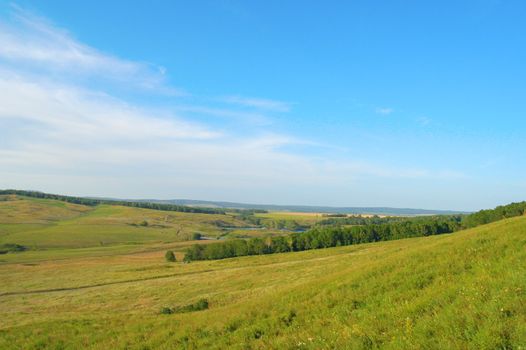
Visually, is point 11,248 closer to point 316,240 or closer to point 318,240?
point 316,240

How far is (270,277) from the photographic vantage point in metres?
40.1

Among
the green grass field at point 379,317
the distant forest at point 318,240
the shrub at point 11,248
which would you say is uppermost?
the green grass field at point 379,317

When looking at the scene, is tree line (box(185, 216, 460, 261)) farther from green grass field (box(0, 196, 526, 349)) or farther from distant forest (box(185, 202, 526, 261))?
green grass field (box(0, 196, 526, 349))

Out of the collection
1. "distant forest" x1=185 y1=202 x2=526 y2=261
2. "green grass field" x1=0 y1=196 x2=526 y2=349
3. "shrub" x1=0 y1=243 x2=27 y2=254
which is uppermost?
"green grass field" x1=0 y1=196 x2=526 y2=349

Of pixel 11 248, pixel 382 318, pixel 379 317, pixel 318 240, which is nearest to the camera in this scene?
pixel 382 318

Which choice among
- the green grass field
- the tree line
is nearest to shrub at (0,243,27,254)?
Result: the tree line

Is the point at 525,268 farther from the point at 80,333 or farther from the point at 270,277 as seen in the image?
the point at 270,277

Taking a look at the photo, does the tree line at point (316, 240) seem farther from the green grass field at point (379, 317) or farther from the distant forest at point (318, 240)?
the green grass field at point (379, 317)

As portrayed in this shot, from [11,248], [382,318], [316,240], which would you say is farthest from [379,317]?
[11,248]

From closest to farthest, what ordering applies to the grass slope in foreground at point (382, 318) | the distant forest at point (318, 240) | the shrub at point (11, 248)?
the grass slope in foreground at point (382, 318) → the distant forest at point (318, 240) → the shrub at point (11, 248)

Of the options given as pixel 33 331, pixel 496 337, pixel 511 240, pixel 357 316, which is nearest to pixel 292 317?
pixel 357 316

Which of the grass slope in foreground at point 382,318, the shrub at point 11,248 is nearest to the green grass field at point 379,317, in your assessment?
the grass slope in foreground at point 382,318

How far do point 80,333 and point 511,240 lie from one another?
21.7m

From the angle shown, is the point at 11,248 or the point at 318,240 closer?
the point at 318,240
